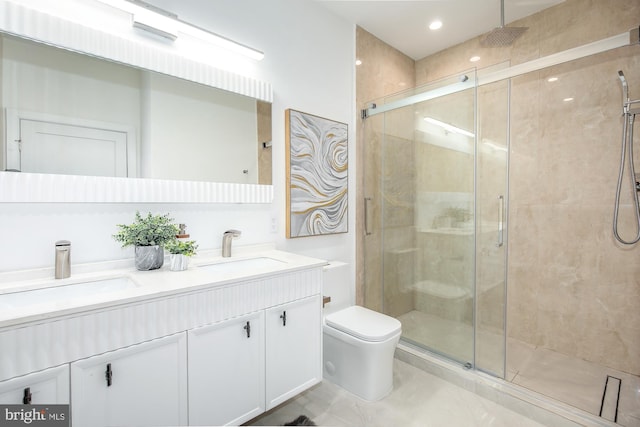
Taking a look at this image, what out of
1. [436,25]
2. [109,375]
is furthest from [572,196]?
[109,375]

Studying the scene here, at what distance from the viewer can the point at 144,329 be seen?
112 cm

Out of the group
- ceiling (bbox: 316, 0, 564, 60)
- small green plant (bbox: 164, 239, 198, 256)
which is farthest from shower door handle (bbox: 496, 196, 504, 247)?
small green plant (bbox: 164, 239, 198, 256)

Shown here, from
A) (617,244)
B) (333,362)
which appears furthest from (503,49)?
(333,362)

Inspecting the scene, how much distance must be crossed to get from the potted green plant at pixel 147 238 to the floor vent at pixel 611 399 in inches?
96.5

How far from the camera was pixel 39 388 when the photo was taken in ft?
3.09

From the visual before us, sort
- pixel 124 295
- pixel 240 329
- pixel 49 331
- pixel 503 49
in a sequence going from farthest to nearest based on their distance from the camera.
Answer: pixel 503 49, pixel 240 329, pixel 124 295, pixel 49 331

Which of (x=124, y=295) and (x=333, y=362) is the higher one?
(x=124, y=295)

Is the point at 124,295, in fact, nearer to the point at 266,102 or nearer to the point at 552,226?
the point at 266,102

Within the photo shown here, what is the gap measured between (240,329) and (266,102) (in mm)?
1395

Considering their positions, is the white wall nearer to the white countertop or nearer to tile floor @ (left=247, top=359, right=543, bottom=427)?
the white countertop

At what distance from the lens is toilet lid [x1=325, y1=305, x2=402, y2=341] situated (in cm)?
183

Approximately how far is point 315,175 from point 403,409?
63.3 inches

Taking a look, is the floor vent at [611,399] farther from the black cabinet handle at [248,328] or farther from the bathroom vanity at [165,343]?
the black cabinet handle at [248,328]

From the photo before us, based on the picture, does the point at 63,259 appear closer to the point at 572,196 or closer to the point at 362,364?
the point at 362,364
